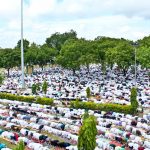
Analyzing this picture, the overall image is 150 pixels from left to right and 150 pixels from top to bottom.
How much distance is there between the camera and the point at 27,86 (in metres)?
96.2

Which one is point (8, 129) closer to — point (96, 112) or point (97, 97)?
point (96, 112)

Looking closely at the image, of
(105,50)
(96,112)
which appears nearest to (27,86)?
(105,50)

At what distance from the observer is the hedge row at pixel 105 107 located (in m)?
61.1

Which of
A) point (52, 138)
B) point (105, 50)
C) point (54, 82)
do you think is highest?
point (105, 50)

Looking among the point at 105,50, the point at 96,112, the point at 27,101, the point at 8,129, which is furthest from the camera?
the point at 105,50

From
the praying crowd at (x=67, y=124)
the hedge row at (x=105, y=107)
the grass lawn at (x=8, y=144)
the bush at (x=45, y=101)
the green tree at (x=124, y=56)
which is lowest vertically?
the grass lawn at (x=8, y=144)

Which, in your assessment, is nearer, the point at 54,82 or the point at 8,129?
the point at 8,129

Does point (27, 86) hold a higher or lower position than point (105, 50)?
lower

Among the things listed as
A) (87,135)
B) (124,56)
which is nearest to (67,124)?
(87,135)

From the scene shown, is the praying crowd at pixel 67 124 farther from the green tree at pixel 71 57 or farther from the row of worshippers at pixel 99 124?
the green tree at pixel 71 57

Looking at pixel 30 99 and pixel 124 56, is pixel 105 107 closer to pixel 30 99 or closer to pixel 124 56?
pixel 30 99

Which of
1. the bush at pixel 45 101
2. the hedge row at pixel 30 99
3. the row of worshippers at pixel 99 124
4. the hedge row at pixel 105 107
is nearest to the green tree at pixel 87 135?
the row of worshippers at pixel 99 124

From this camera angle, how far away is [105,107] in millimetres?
62906

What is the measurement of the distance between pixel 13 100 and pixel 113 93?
19.7 metres
